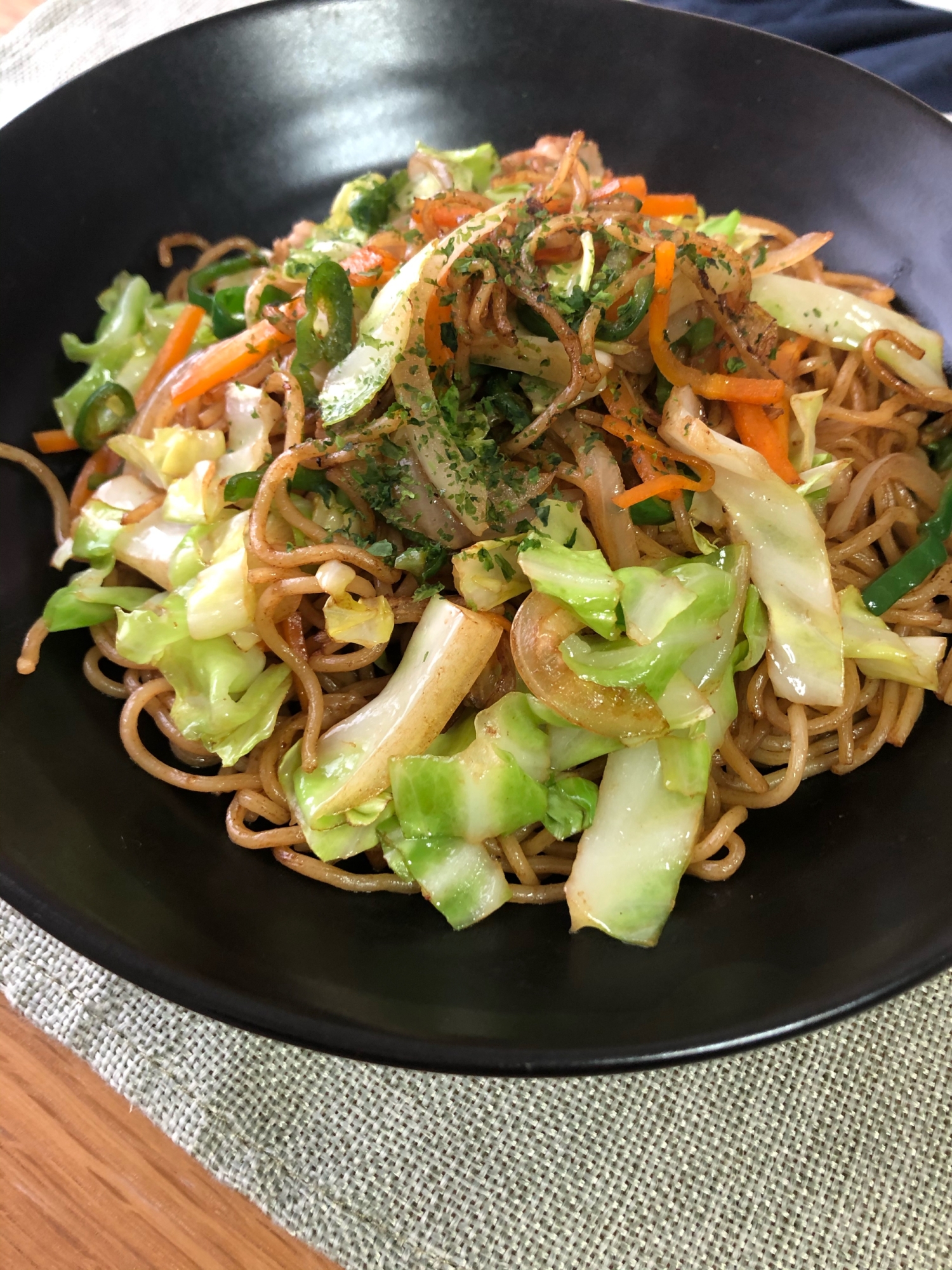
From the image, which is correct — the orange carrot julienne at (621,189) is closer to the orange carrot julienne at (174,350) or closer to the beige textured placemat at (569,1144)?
the orange carrot julienne at (174,350)

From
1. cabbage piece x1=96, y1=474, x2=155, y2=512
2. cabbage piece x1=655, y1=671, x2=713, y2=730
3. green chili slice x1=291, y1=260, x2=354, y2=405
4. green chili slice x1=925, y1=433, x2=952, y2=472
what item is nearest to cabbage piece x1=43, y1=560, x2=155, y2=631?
cabbage piece x1=96, y1=474, x2=155, y2=512

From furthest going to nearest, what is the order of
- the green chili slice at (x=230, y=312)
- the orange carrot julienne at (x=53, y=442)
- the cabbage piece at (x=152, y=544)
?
1. the orange carrot julienne at (x=53, y=442)
2. the green chili slice at (x=230, y=312)
3. the cabbage piece at (x=152, y=544)

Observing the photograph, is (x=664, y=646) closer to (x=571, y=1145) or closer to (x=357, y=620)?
(x=357, y=620)

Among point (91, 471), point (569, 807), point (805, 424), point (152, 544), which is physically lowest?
point (569, 807)

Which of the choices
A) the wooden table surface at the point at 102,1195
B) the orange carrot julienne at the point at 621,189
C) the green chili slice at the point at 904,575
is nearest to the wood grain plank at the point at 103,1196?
the wooden table surface at the point at 102,1195

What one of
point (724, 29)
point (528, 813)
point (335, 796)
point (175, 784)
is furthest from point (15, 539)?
point (724, 29)

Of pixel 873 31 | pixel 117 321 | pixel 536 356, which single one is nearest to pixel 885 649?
pixel 536 356
